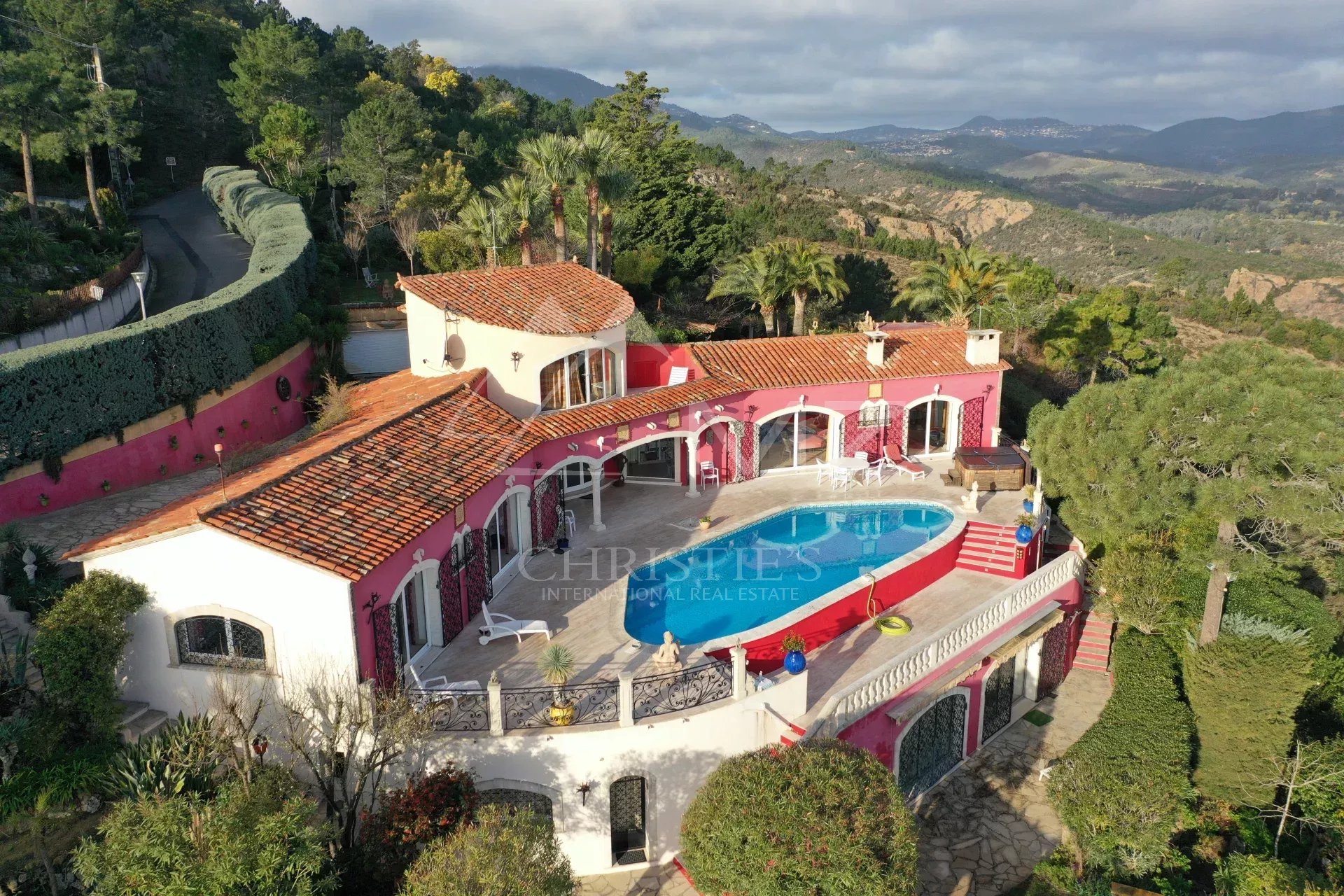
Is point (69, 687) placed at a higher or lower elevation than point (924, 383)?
lower

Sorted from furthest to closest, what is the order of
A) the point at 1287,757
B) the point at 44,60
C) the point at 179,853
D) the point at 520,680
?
the point at 44,60 < the point at 1287,757 < the point at 520,680 < the point at 179,853

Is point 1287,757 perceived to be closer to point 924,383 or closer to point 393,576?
point 924,383

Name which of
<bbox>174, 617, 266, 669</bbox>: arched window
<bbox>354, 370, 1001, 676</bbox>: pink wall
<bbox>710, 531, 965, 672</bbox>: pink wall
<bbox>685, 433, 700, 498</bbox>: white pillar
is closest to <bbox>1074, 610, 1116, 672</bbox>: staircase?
<bbox>710, 531, 965, 672</bbox>: pink wall

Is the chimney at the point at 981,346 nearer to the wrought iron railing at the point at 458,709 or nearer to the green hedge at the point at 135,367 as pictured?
the wrought iron railing at the point at 458,709

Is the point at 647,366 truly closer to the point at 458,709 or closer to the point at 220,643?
the point at 458,709

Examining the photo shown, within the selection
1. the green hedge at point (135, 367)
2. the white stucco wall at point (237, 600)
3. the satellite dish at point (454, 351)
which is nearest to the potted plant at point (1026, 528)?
the satellite dish at point (454, 351)

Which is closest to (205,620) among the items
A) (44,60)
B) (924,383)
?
(924,383)

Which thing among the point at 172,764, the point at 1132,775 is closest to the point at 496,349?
the point at 172,764
